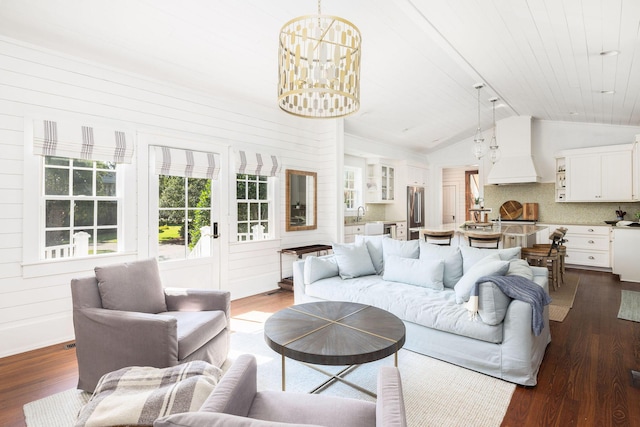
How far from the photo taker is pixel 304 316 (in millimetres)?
2561

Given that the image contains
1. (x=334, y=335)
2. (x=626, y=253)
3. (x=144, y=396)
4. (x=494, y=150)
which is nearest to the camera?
(x=144, y=396)

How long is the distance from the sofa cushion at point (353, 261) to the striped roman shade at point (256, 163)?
1.84m

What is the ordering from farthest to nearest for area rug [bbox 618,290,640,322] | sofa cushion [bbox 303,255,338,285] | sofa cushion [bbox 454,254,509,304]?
area rug [bbox 618,290,640,322] < sofa cushion [bbox 303,255,338,285] < sofa cushion [bbox 454,254,509,304]

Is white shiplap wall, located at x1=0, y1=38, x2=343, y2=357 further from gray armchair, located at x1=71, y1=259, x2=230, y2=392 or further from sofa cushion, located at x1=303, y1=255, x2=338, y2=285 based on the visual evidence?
sofa cushion, located at x1=303, y1=255, x2=338, y2=285

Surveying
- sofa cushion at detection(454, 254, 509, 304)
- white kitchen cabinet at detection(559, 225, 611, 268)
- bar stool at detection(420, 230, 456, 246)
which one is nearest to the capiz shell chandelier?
sofa cushion at detection(454, 254, 509, 304)

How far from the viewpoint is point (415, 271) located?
136 inches

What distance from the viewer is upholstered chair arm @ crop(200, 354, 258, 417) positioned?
1.11 meters

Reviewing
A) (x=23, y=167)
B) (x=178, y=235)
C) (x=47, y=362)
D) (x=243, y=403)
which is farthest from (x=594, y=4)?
(x=47, y=362)

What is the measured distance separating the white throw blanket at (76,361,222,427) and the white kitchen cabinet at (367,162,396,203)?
6.83 metres

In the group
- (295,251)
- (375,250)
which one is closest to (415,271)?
(375,250)

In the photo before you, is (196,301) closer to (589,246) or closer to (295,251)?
(295,251)

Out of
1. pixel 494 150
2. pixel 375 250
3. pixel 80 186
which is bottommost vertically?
pixel 375 250

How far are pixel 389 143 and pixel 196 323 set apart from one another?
21.2ft

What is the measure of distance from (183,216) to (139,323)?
2308 millimetres
